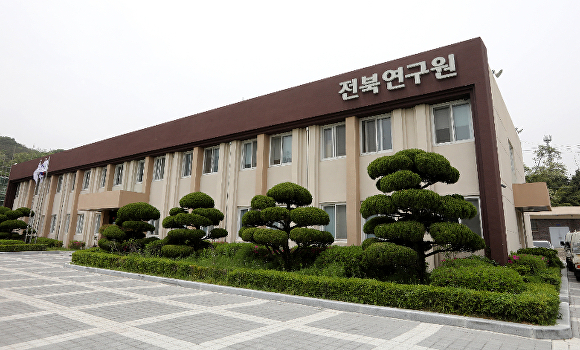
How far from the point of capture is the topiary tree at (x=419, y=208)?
7738mm

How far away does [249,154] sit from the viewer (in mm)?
16672

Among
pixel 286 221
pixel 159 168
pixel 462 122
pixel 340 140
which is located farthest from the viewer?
pixel 159 168

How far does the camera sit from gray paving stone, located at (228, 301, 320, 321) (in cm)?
635

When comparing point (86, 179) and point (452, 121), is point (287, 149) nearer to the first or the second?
point (452, 121)

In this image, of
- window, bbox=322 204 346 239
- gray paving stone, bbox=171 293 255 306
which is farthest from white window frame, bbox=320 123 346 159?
gray paving stone, bbox=171 293 255 306

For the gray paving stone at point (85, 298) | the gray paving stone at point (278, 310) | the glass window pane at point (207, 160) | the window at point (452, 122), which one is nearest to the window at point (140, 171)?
the glass window pane at point (207, 160)

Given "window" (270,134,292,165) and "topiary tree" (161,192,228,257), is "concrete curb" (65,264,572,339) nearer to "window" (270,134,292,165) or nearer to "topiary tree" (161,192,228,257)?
"topiary tree" (161,192,228,257)

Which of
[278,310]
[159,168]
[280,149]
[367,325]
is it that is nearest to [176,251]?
[280,149]

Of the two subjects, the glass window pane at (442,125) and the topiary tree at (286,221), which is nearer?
the topiary tree at (286,221)

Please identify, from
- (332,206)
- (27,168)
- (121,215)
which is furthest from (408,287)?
(27,168)

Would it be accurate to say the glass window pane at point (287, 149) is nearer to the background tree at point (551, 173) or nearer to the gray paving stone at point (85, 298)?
the gray paving stone at point (85, 298)

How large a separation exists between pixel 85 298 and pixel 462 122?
1208 cm

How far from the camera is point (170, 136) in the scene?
1906cm

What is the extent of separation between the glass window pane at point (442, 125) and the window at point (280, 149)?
20.2 ft
